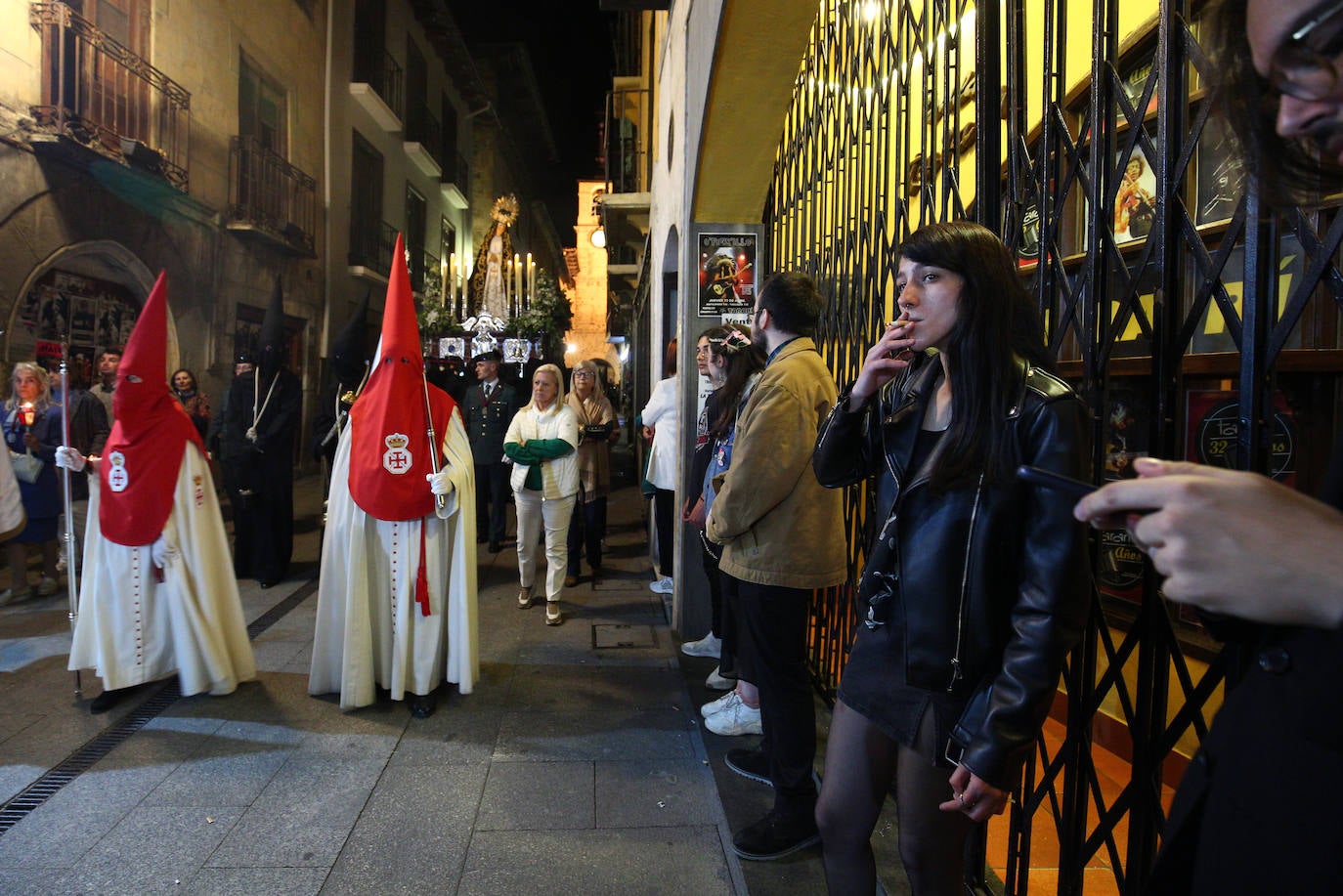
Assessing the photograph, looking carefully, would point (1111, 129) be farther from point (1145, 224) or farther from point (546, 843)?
point (546, 843)

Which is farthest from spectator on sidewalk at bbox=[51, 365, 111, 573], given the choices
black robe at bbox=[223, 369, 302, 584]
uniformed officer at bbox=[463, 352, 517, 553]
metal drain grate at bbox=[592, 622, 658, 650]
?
metal drain grate at bbox=[592, 622, 658, 650]

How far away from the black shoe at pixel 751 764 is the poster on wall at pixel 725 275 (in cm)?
287

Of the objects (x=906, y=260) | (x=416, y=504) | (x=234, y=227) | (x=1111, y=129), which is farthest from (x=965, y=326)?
(x=234, y=227)

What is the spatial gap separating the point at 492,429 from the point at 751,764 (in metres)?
5.40

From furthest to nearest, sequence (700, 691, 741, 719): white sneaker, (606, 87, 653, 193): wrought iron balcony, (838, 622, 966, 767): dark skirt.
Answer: (606, 87, 653, 193): wrought iron balcony
(700, 691, 741, 719): white sneaker
(838, 622, 966, 767): dark skirt

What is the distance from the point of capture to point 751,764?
342cm

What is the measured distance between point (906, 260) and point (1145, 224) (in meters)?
2.24

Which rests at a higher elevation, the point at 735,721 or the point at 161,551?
the point at 161,551

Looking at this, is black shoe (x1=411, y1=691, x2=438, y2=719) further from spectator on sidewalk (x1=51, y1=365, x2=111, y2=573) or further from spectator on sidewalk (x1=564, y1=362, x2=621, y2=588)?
spectator on sidewalk (x1=51, y1=365, x2=111, y2=573)

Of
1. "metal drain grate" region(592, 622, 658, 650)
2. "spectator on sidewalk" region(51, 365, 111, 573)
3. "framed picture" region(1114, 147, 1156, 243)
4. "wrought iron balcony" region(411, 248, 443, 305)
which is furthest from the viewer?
"wrought iron balcony" region(411, 248, 443, 305)

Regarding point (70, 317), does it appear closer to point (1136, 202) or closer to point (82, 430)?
point (82, 430)

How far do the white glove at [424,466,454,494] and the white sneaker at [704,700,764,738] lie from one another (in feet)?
5.90

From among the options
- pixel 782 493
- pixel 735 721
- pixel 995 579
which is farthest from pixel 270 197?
pixel 995 579

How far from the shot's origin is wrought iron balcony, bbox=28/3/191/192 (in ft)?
24.6
